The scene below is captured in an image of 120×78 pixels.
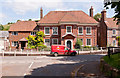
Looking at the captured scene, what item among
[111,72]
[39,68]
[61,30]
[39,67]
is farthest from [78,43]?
[111,72]

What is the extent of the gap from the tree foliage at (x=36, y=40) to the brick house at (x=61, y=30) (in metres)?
1.16

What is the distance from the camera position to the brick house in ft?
104

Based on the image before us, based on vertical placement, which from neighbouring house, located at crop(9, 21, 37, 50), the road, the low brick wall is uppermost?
neighbouring house, located at crop(9, 21, 37, 50)

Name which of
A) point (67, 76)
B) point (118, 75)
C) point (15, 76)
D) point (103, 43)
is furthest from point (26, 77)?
point (103, 43)

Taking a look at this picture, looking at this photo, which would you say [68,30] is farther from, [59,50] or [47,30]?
[59,50]

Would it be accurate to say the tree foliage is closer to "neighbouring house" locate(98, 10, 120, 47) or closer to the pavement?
the pavement

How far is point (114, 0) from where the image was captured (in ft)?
36.3

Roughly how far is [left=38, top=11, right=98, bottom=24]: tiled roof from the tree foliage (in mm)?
3657

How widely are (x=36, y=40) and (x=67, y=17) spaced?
10.5 m

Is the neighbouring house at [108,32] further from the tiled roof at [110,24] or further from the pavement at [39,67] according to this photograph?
the pavement at [39,67]

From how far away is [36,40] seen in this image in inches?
1297

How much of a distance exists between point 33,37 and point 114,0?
25713 mm

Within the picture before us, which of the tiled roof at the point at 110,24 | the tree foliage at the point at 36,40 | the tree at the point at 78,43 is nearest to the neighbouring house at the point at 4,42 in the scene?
the tree foliage at the point at 36,40

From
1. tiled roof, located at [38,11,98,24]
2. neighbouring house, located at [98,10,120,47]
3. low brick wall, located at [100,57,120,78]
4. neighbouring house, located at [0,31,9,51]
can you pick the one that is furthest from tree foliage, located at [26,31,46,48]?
low brick wall, located at [100,57,120,78]
